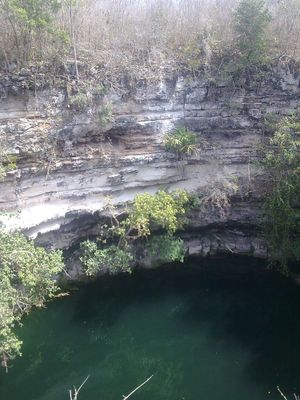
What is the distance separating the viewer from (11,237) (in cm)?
892

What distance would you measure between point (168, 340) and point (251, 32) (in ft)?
27.1

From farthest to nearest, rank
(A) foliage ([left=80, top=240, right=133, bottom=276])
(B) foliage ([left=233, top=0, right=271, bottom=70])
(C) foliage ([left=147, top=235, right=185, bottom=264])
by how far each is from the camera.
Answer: (C) foliage ([left=147, top=235, right=185, bottom=264]), (B) foliage ([left=233, top=0, right=271, bottom=70]), (A) foliage ([left=80, top=240, right=133, bottom=276])

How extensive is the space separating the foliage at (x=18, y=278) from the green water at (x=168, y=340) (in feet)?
3.50

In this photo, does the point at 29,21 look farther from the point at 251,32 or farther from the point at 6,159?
the point at 251,32

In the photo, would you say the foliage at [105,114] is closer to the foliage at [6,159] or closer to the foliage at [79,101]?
the foliage at [79,101]

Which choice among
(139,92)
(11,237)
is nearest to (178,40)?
(139,92)

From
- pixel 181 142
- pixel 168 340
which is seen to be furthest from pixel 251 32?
pixel 168 340

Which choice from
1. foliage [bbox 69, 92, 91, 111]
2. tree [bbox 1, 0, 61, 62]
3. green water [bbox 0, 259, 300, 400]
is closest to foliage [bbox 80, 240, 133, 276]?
green water [bbox 0, 259, 300, 400]

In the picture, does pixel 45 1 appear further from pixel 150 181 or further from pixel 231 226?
pixel 231 226

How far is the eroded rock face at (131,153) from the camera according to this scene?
1080 centimetres

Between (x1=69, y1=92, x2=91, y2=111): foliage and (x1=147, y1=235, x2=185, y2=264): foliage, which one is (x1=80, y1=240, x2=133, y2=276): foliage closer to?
(x1=147, y1=235, x2=185, y2=264): foliage

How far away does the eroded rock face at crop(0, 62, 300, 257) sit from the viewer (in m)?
10.8

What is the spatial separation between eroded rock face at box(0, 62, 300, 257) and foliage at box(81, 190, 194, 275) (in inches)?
26.5

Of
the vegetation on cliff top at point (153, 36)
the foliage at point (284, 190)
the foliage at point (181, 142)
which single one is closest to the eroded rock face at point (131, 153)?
the foliage at point (181, 142)
